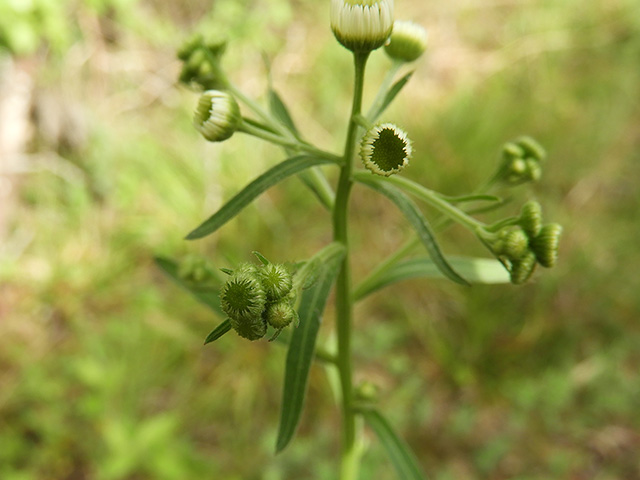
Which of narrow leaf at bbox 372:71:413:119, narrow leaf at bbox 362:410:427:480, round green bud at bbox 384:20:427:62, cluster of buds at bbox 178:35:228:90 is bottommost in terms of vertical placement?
narrow leaf at bbox 362:410:427:480

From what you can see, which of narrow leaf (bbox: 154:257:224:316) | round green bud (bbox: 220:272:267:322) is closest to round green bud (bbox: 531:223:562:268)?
round green bud (bbox: 220:272:267:322)

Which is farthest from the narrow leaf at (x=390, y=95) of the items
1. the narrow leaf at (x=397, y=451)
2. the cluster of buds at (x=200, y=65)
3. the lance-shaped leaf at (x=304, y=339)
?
the narrow leaf at (x=397, y=451)

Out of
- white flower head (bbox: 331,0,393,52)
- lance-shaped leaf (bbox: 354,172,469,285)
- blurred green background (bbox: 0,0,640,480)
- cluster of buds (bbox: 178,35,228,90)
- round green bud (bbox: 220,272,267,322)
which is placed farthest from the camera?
blurred green background (bbox: 0,0,640,480)

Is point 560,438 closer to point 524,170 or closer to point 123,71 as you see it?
point 524,170

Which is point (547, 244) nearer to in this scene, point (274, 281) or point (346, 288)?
point (346, 288)

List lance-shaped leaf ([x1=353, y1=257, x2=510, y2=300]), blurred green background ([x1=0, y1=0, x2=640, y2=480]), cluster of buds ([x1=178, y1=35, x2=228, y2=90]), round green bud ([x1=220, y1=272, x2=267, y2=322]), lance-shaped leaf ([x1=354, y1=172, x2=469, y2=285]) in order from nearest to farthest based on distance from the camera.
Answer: round green bud ([x1=220, y1=272, x2=267, y2=322]), lance-shaped leaf ([x1=354, y1=172, x2=469, y2=285]), cluster of buds ([x1=178, y1=35, x2=228, y2=90]), lance-shaped leaf ([x1=353, y1=257, x2=510, y2=300]), blurred green background ([x1=0, y1=0, x2=640, y2=480])

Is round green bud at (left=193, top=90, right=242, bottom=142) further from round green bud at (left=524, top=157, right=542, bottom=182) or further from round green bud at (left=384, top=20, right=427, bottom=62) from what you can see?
round green bud at (left=524, top=157, right=542, bottom=182)
